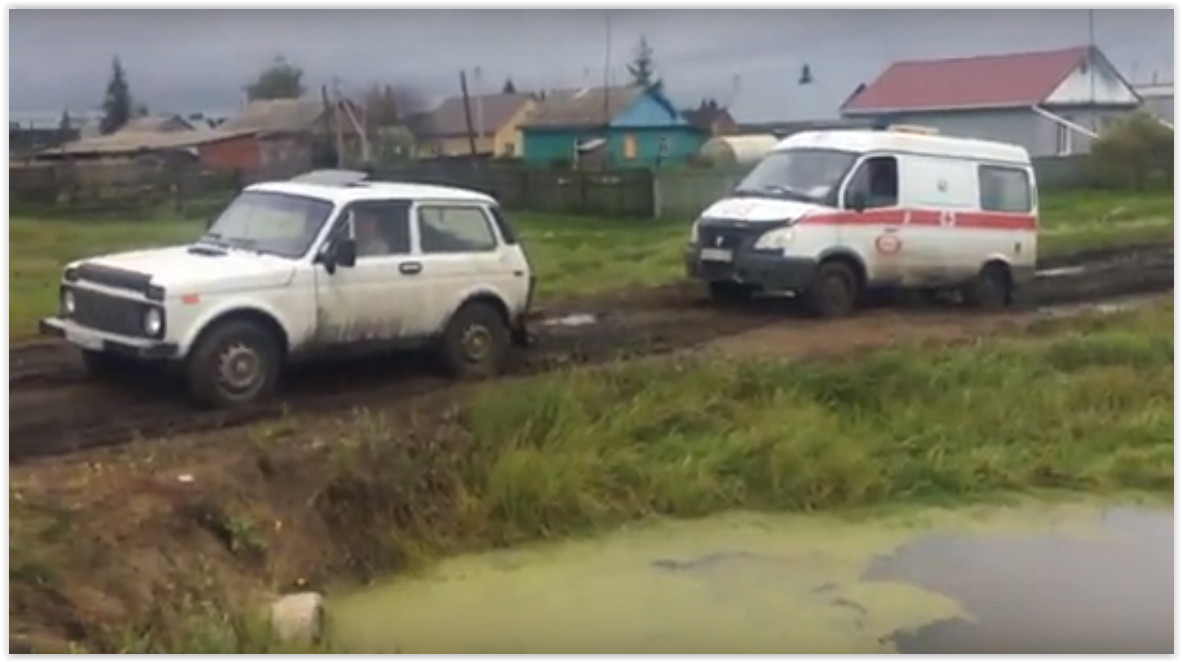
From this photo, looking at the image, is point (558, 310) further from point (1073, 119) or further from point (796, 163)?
point (1073, 119)

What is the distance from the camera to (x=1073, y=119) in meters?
7.91

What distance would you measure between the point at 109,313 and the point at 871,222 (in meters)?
3.08

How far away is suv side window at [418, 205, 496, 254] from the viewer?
293 inches

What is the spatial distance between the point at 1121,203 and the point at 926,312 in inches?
35.2

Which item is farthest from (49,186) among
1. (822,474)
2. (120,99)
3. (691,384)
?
(822,474)

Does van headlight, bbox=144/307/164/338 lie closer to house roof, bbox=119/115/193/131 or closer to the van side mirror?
house roof, bbox=119/115/193/131

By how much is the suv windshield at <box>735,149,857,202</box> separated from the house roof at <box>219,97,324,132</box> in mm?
1742

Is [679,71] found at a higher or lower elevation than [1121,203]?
higher

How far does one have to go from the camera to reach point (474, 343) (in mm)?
7457

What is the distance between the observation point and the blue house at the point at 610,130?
7477mm

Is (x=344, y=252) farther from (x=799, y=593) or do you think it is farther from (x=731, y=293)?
(x=799, y=593)

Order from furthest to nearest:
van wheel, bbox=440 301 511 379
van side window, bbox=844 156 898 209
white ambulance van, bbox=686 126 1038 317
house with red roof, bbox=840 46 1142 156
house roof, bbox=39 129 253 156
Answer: van side window, bbox=844 156 898 209 → white ambulance van, bbox=686 126 1038 317 → house with red roof, bbox=840 46 1142 156 → van wheel, bbox=440 301 511 379 → house roof, bbox=39 129 253 156

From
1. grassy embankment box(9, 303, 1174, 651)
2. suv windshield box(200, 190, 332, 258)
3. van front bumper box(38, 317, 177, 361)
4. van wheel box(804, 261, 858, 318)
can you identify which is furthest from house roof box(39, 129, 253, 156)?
van wheel box(804, 261, 858, 318)

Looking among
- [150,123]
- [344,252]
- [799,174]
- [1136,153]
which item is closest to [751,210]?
[799,174]
